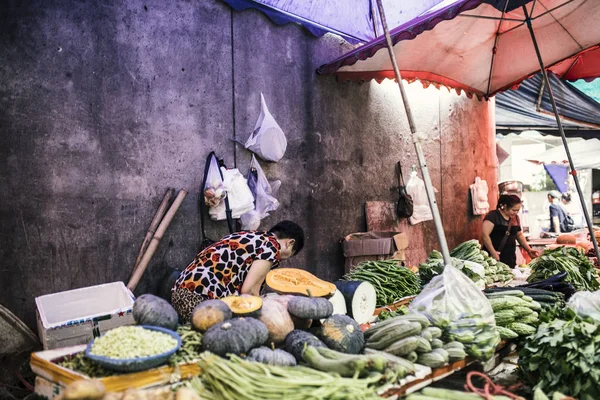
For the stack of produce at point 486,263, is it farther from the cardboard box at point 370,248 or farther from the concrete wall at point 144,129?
the concrete wall at point 144,129

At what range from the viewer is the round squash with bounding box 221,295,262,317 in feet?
9.24

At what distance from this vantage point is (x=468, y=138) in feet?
29.1

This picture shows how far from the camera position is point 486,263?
6156mm

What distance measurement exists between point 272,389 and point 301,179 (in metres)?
4.00

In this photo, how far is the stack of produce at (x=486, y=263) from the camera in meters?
5.93

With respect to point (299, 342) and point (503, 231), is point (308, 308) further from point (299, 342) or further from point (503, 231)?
point (503, 231)

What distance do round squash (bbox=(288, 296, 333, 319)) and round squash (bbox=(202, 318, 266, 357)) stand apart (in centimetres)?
40

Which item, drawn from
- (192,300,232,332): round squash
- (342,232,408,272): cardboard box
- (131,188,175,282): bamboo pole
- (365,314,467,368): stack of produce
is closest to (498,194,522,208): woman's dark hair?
(342,232,408,272): cardboard box

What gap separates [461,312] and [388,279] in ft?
5.77

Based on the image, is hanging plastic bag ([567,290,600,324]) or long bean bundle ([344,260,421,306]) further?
long bean bundle ([344,260,421,306])

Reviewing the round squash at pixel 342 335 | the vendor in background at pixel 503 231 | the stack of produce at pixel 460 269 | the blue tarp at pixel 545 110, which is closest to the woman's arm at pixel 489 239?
the vendor in background at pixel 503 231

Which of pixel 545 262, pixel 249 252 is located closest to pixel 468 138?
pixel 545 262

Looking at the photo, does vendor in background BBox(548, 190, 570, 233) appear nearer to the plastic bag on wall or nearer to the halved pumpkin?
the plastic bag on wall

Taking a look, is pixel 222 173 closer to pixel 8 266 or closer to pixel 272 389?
pixel 8 266
